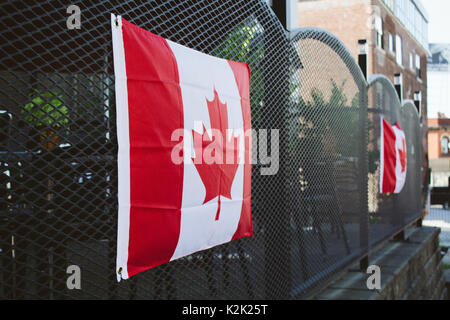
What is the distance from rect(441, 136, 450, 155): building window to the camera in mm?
46719

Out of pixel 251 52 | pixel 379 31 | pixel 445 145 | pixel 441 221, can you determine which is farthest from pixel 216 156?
pixel 445 145

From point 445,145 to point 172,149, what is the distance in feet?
165

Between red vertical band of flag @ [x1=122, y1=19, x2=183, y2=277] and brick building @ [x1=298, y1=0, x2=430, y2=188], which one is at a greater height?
brick building @ [x1=298, y1=0, x2=430, y2=188]

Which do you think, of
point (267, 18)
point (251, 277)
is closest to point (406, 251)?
point (251, 277)

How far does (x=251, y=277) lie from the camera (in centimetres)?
286

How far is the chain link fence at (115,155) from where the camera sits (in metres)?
1.73

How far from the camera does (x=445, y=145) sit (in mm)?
47000

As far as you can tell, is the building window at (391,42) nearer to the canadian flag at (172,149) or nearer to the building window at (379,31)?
the building window at (379,31)

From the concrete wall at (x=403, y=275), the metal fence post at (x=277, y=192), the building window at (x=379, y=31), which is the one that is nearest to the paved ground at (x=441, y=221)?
the concrete wall at (x=403, y=275)

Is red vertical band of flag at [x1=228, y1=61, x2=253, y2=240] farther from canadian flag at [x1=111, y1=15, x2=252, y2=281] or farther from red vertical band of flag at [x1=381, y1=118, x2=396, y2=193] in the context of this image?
red vertical band of flag at [x1=381, y1=118, x2=396, y2=193]

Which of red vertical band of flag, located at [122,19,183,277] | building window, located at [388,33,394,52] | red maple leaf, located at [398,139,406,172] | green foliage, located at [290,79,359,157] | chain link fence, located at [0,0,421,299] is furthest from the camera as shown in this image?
building window, located at [388,33,394,52]

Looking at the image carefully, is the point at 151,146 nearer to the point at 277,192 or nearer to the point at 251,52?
the point at 251,52

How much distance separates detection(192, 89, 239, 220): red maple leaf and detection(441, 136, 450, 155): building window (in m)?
49.2

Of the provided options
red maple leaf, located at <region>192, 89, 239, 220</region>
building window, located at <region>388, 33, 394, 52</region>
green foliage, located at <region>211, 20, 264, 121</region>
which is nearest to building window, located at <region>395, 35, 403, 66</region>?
building window, located at <region>388, 33, 394, 52</region>
